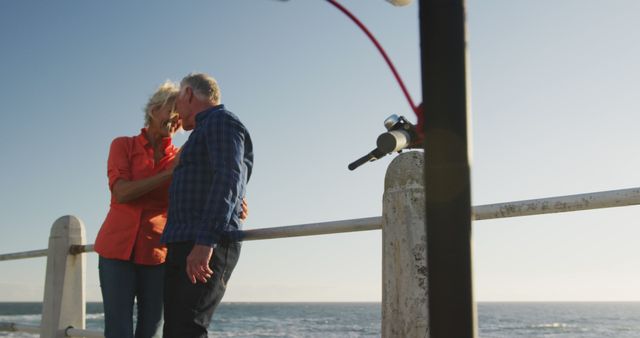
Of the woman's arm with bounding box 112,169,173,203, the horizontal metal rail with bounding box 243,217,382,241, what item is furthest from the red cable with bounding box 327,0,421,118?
the woman's arm with bounding box 112,169,173,203

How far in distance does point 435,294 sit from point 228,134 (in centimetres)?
197

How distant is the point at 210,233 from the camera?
236cm

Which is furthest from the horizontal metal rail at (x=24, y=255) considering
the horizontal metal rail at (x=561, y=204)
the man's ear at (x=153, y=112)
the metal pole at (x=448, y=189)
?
the metal pole at (x=448, y=189)

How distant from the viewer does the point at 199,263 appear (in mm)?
2312

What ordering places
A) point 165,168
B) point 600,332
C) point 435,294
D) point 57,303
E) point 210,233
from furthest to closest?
point 600,332, point 57,303, point 165,168, point 210,233, point 435,294

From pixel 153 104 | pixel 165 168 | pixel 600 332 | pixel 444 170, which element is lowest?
pixel 600 332

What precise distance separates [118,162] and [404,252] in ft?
5.38

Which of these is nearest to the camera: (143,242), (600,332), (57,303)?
(143,242)

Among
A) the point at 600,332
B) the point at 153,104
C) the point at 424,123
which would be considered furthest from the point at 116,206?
the point at 600,332

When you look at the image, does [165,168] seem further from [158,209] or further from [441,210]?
[441,210]

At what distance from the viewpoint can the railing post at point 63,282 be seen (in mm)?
3914

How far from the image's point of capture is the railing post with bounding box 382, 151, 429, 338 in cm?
185

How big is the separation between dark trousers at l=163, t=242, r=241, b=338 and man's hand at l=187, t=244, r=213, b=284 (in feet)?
0.14

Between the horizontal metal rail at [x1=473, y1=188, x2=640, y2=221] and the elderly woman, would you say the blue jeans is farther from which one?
the horizontal metal rail at [x1=473, y1=188, x2=640, y2=221]
